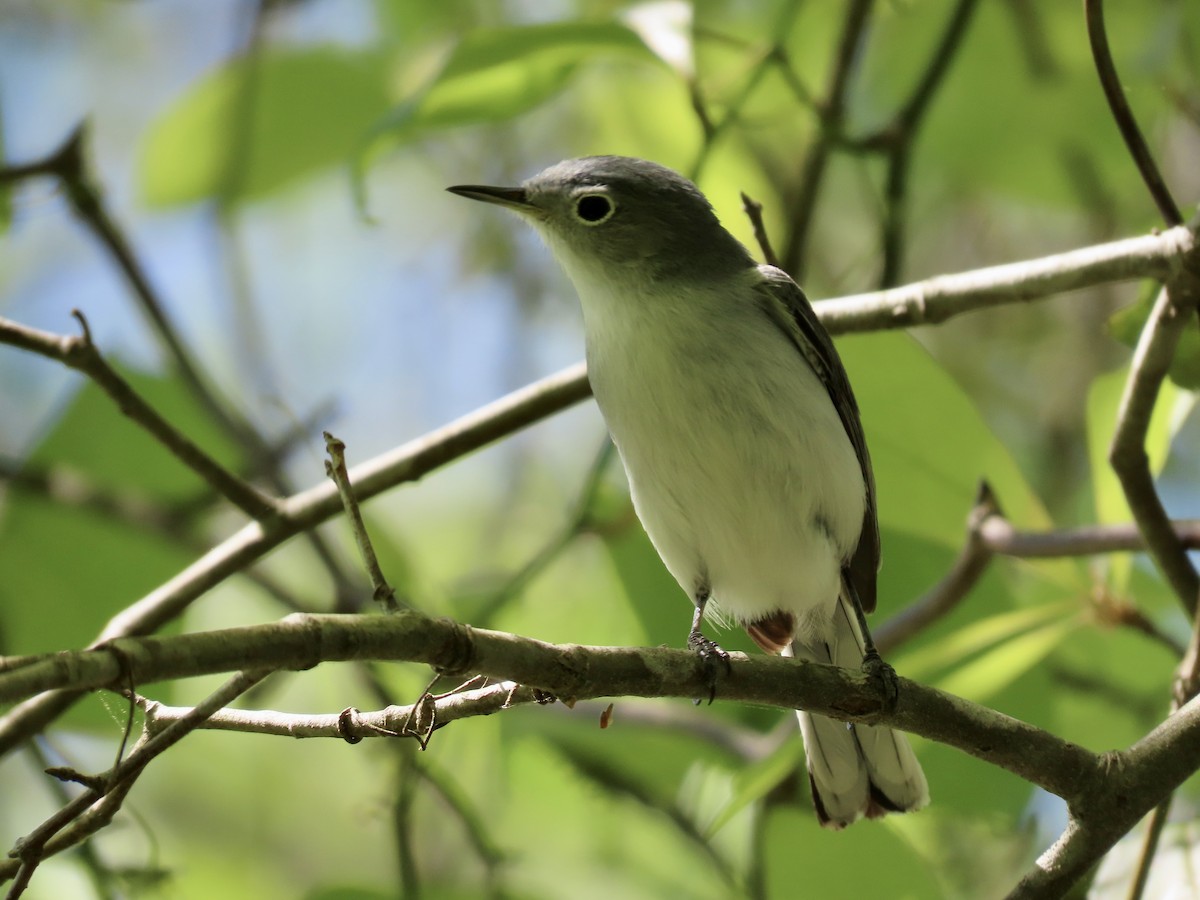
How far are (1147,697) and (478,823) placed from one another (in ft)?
5.09

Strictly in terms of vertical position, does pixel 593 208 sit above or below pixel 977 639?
above

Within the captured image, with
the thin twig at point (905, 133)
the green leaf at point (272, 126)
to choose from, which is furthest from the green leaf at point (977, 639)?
the green leaf at point (272, 126)

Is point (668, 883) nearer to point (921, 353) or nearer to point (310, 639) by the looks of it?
point (921, 353)

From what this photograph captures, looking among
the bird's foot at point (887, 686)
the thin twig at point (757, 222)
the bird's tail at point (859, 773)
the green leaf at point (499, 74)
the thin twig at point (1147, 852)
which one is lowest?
the thin twig at point (1147, 852)

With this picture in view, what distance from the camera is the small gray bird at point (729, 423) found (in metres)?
2.32

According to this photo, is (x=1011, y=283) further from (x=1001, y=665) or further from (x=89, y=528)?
(x=89, y=528)

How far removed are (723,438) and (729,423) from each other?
0.10ft

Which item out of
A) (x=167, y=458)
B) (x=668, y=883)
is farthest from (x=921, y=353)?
(x=167, y=458)

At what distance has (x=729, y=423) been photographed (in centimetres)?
230

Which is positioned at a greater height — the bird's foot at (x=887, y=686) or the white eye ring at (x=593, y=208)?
the white eye ring at (x=593, y=208)

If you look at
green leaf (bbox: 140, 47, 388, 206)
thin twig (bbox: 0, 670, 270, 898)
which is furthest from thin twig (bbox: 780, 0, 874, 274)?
thin twig (bbox: 0, 670, 270, 898)

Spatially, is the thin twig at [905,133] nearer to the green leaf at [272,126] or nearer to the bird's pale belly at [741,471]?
the bird's pale belly at [741,471]

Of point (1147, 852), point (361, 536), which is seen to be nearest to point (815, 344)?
point (1147, 852)

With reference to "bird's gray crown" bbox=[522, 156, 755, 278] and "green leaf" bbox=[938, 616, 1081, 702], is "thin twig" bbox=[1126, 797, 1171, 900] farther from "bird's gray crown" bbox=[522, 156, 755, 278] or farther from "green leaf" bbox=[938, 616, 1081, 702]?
"bird's gray crown" bbox=[522, 156, 755, 278]
